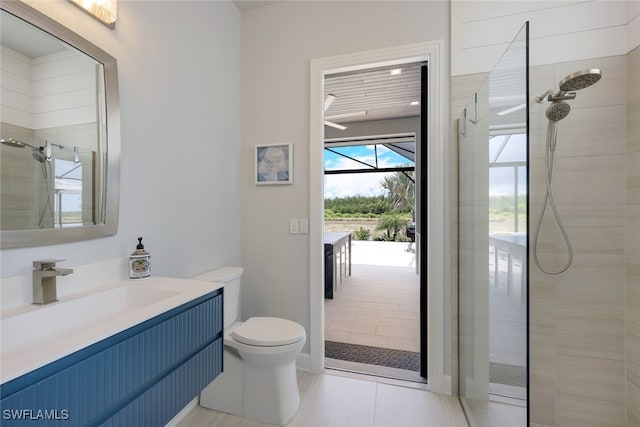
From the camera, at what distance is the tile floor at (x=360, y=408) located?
5.32ft

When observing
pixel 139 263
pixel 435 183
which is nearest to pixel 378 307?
pixel 435 183

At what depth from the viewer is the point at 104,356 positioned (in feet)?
2.60

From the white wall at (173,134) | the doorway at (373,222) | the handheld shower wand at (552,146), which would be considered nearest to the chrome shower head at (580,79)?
the handheld shower wand at (552,146)

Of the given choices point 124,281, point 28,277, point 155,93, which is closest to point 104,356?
point 28,277

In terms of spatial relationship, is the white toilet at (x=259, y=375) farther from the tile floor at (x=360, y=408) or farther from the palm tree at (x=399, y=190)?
the palm tree at (x=399, y=190)

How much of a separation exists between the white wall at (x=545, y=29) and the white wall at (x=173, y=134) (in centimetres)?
161

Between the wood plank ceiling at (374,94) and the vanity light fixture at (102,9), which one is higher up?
the wood plank ceiling at (374,94)

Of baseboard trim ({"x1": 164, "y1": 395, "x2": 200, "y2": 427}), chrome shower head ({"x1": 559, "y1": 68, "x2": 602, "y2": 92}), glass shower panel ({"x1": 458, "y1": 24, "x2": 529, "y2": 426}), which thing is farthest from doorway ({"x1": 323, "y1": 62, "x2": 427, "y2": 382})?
baseboard trim ({"x1": 164, "y1": 395, "x2": 200, "y2": 427})

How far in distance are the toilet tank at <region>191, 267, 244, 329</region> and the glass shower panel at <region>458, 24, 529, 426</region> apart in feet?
4.80

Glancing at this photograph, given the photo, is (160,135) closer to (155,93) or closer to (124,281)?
(155,93)

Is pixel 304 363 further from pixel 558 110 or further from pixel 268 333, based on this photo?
pixel 558 110

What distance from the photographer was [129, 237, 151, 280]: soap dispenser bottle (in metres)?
1.35
